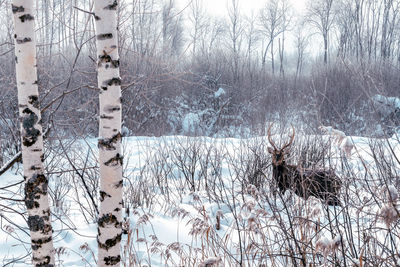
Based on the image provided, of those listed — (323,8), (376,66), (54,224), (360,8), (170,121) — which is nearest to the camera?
(54,224)

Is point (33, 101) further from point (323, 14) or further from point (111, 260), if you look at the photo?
point (323, 14)

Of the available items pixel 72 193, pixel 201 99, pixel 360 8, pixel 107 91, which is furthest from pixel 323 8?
pixel 107 91

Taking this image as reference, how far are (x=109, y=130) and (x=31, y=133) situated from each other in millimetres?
464

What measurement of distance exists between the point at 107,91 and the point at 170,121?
12.3 m

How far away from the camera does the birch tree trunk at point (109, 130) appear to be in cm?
161

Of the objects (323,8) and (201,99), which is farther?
(323,8)

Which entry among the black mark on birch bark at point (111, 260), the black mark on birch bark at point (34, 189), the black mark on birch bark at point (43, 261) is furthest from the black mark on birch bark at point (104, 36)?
the black mark on birch bark at point (43, 261)

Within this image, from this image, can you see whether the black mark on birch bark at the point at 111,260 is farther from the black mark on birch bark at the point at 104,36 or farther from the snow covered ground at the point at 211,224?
the black mark on birch bark at the point at 104,36

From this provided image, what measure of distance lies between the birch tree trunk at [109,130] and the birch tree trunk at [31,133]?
367 millimetres

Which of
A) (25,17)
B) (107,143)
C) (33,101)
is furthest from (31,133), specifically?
(25,17)

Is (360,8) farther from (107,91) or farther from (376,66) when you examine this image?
(107,91)

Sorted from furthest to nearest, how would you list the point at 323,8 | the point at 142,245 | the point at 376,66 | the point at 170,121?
the point at 323,8, the point at 170,121, the point at 376,66, the point at 142,245

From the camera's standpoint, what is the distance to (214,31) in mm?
30906

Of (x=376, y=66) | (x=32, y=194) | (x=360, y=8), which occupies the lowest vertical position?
(x=32, y=194)
